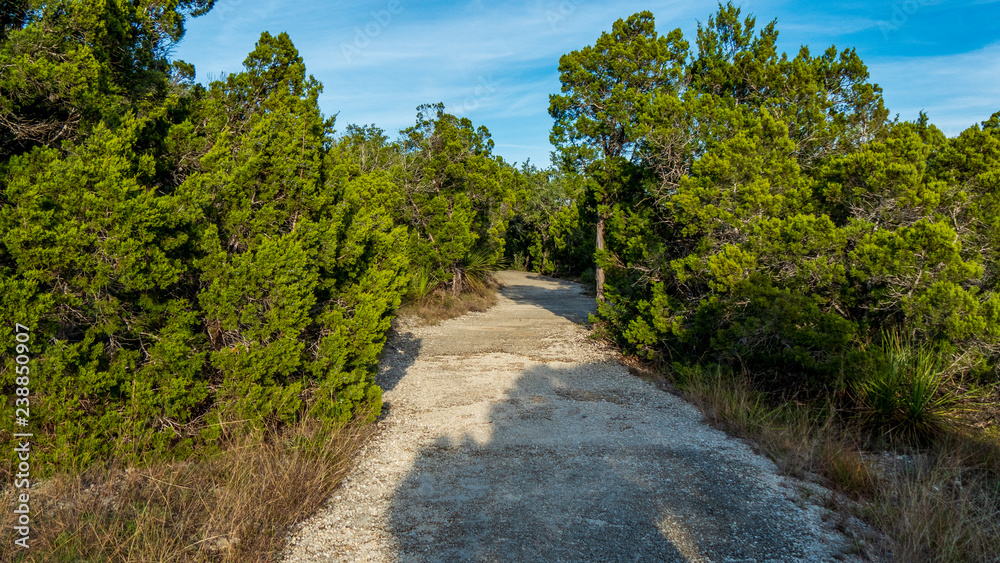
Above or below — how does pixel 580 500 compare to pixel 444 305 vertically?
below

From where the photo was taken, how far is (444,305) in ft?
43.3

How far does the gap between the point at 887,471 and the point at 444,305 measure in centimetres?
1010

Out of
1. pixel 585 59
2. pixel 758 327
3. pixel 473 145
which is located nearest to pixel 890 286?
pixel 758 327

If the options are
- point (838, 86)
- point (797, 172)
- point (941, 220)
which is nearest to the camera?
point (941, 220)

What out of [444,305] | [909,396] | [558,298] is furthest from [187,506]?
[558,298]

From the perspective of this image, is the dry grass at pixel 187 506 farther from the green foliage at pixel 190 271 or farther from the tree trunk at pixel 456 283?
the tree trunk at pixel 456 283

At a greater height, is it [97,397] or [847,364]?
[97,397]

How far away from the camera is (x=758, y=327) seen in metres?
6.14

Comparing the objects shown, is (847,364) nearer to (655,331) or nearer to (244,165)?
(655,331)

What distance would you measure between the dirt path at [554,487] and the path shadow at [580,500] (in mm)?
12

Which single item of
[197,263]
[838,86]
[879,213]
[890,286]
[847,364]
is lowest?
[847,364]

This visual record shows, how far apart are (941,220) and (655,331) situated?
3579 millimetres

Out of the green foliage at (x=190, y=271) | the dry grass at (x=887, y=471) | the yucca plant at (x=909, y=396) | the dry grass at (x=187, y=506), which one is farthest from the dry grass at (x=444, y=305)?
the yucca plant at (x=909, y=396)

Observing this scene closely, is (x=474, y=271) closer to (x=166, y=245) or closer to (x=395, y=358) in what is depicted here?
(x=395, y=358)
